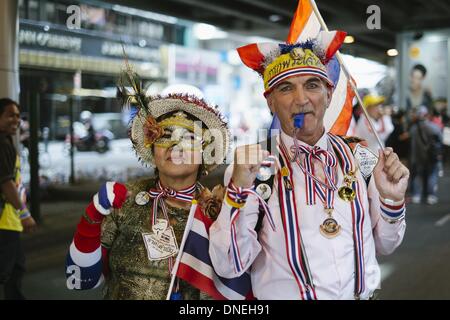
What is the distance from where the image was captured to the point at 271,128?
6.70ft

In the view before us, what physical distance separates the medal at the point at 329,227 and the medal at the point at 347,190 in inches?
2.7

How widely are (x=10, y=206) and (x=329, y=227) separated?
9.95 feet

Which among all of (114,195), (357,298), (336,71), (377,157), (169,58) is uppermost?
(169,58)

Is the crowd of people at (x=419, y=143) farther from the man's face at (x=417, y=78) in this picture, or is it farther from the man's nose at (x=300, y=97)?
the man's nose at (x=300, y=97)

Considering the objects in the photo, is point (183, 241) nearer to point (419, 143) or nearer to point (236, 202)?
point (236, 202)

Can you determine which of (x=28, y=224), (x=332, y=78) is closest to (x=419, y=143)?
(x=28, y=224)

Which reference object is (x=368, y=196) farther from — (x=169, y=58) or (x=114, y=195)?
(x=169, y=58)

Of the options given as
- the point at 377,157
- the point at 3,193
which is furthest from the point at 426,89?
the point at 377,157

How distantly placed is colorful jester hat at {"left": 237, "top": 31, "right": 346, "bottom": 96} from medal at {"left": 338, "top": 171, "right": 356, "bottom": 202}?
309mm

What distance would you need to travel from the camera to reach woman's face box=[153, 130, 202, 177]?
6.60 ft

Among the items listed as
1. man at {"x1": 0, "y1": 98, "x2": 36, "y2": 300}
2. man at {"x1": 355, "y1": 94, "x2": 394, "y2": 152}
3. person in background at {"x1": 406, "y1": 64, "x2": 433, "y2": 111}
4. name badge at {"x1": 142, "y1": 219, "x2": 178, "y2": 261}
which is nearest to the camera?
name badge at {"x1": 142, "y1": 219, "x2": 178, "y2": 261}

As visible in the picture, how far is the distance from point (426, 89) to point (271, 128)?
10.9 m

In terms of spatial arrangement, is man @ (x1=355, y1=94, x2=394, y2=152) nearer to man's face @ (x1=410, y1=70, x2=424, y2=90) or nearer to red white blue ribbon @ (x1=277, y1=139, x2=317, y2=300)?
red white blue ribbon @ (x1=277, y1=139, x2=317, y2=300)

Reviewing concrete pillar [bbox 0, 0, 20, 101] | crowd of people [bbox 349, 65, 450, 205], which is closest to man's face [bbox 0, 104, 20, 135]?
concrete pillar [bbox 0, 0, 20, 101]
